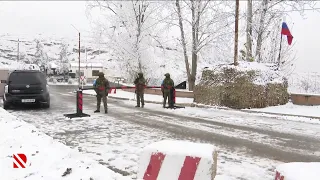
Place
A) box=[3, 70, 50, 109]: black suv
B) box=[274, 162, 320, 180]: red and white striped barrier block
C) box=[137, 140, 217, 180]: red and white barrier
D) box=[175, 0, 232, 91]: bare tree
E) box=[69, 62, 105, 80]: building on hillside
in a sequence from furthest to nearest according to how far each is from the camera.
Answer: box=[69, 62, 105, 80]: building on hillside → box=[175, 0, 232, 91]: bare tree → box=[3, 70, 50, 109]: black suv → box=[137, 140, 217, 180]: red and white barrier → box=[274, 162, 320, 180]: red and white striped barrier block

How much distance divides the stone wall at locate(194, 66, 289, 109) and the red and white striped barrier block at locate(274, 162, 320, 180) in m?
12.5

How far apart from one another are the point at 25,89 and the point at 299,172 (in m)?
13.4

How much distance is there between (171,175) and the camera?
403cm

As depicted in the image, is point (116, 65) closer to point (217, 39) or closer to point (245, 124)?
point (217, 39)

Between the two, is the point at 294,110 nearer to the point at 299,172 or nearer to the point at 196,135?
the point at 196,135

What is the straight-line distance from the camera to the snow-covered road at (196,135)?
6.44 meters

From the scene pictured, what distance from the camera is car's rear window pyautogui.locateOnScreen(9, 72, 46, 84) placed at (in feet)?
47.3

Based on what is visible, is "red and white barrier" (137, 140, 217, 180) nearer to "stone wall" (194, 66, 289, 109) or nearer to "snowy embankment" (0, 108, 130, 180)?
"snowy embankment" (0, 108, 130, 180)

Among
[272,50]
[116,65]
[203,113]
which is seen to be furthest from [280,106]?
[116,65]

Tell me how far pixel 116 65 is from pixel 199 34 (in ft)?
38.1

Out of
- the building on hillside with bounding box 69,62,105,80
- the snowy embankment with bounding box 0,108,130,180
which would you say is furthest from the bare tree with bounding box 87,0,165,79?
the building on hillside with bounding box 69,62,105,80

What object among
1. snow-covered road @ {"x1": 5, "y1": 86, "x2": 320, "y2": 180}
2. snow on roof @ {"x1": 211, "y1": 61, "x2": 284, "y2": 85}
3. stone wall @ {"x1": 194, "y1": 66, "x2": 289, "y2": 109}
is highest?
snow on roof @ {"x1": 211, "y1": 61, "x2": 284, "y2": 85}

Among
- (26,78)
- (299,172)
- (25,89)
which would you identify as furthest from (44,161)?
(26,78)

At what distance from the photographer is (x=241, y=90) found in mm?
15586
